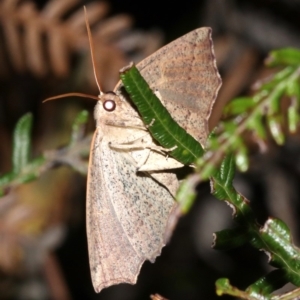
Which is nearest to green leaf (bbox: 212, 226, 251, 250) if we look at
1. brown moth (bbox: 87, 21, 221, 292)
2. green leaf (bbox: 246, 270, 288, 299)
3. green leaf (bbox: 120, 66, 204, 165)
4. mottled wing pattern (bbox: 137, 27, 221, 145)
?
green leaf (bbox: 246, 270, 288, 299)

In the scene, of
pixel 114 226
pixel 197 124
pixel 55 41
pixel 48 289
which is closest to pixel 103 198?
pixel 114 226

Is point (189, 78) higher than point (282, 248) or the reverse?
higher

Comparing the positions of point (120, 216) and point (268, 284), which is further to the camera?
point (120, 216)

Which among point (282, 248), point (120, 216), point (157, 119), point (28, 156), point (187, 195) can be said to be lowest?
point (120, 216)

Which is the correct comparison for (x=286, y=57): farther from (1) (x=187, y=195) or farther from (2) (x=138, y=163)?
(2) (x=138, y=163)

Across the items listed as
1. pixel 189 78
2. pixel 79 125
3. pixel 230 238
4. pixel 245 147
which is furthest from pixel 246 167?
pixel 79 125

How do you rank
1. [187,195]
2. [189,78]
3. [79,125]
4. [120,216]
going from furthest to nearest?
[79,125] < [120,216] < [189,78] < [187,195]

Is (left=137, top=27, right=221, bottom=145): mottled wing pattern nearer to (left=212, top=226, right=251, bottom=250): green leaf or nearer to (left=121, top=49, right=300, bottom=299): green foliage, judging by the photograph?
(left=121, top=49, right=300, bottom=299): green foliage
